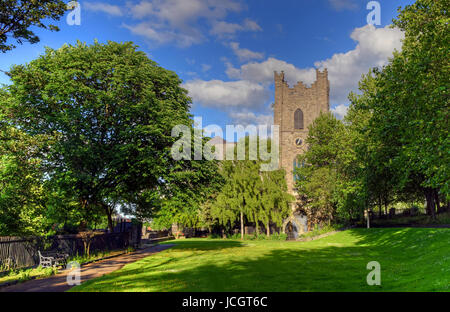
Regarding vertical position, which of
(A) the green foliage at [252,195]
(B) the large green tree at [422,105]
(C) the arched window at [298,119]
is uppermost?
(C) the arched window at [298,119]

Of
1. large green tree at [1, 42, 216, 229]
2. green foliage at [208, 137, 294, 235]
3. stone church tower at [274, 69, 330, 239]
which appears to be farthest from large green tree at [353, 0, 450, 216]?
stone church tower at [274, 69, 330, 239]

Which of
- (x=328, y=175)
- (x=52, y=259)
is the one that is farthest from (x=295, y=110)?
(x=52, y=259)

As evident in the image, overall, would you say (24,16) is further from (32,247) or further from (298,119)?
(298,119)

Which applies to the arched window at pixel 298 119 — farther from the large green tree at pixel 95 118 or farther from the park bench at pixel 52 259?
the park bench at pixel 52 259

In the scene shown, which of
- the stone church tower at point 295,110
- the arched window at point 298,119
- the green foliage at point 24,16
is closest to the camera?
the green foliage at point 24,16

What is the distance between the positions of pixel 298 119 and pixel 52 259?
2247 inches

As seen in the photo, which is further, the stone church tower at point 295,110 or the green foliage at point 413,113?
the stone church tower at point 295,110

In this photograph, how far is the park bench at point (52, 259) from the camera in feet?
50.0

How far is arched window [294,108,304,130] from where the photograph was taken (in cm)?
6481

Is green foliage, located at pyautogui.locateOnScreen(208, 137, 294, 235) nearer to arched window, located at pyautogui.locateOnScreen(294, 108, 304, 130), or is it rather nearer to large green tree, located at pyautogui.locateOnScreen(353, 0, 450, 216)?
arched window, located at pyautogui.locateOnScreen(294, 108, 304, 130)

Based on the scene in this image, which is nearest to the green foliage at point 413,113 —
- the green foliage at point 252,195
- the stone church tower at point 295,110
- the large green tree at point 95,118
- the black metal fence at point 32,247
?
the green foliage at point 252,195
